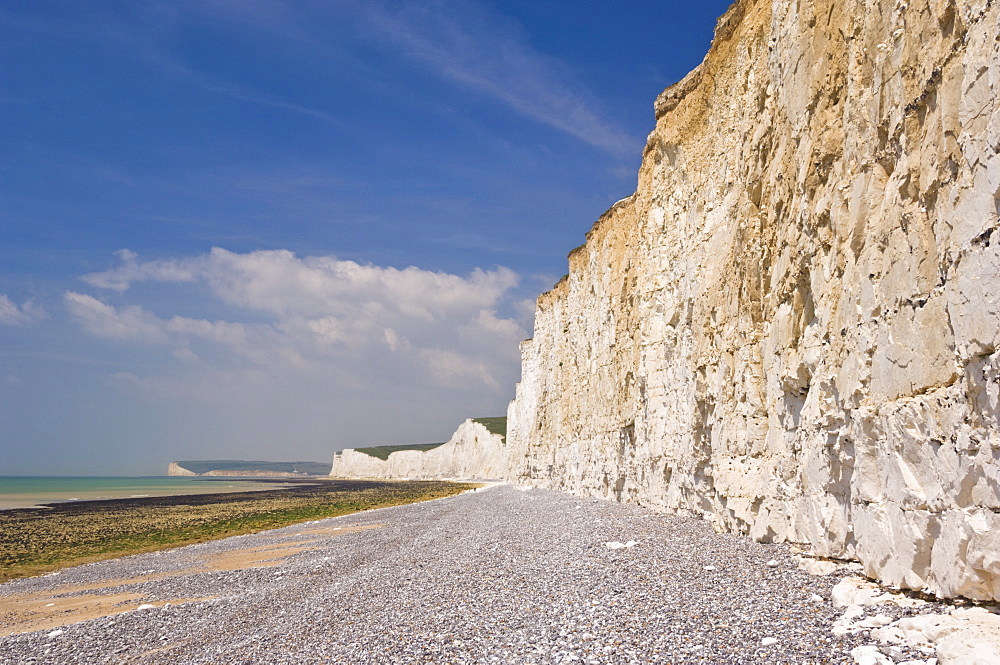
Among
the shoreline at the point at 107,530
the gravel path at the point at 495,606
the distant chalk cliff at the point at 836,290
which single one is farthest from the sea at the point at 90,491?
the distant chalk cliff at the point at 836,290

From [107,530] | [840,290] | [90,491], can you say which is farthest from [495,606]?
[90,491]

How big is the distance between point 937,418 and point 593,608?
450cm

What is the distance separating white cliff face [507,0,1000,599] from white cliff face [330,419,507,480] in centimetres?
6499

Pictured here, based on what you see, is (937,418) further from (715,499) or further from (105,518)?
(105,518)

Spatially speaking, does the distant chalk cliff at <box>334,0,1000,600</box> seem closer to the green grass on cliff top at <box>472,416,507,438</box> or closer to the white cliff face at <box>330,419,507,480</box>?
the white cliff face at <box>330,419,507,480</box>

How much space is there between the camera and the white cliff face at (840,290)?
5602 mm

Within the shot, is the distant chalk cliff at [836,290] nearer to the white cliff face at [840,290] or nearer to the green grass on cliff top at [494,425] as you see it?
the white cliff face at [840,290]

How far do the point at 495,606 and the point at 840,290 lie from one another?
648 cm

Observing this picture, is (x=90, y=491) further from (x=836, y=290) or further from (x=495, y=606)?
(x=836, y=290)

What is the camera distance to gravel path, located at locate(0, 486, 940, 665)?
266 inches

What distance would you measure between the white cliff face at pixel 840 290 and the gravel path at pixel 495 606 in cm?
121

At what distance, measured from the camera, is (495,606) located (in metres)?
9.12

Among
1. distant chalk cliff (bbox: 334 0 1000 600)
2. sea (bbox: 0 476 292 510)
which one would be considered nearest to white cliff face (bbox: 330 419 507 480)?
sea (bbox: 0 476 292 510)

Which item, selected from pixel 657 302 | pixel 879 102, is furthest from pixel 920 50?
pixel 657 302
